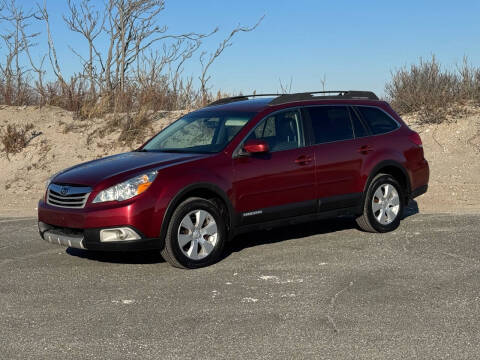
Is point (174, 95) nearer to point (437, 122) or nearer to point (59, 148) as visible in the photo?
point (59, 148)

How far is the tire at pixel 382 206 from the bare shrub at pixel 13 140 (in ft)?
36.5

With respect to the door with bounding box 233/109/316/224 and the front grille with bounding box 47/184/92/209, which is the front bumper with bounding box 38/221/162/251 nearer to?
the front grille with bounding box 47/184/92/209

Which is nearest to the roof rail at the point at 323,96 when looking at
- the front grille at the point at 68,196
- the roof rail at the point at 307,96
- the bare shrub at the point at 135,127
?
the roof rail at the point at 307,96

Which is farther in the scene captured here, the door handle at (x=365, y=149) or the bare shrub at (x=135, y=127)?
the bare shrub at (x=135, y=127)

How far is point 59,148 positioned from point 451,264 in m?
12.4

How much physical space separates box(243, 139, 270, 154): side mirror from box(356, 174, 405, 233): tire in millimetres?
1934

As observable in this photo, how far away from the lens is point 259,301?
6.25 m

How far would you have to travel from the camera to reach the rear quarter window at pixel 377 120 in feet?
30.9

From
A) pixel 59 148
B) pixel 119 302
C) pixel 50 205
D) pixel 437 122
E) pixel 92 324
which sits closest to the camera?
pixel 92 324

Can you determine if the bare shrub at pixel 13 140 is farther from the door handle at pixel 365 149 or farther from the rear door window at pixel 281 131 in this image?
the door handle at pixel 365 149

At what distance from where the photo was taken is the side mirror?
779 cm

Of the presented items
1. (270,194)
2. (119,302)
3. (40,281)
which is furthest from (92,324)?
(270,194)

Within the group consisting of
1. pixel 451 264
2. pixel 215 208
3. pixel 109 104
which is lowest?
pixel 451 264

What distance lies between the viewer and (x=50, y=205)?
25.6 feet
